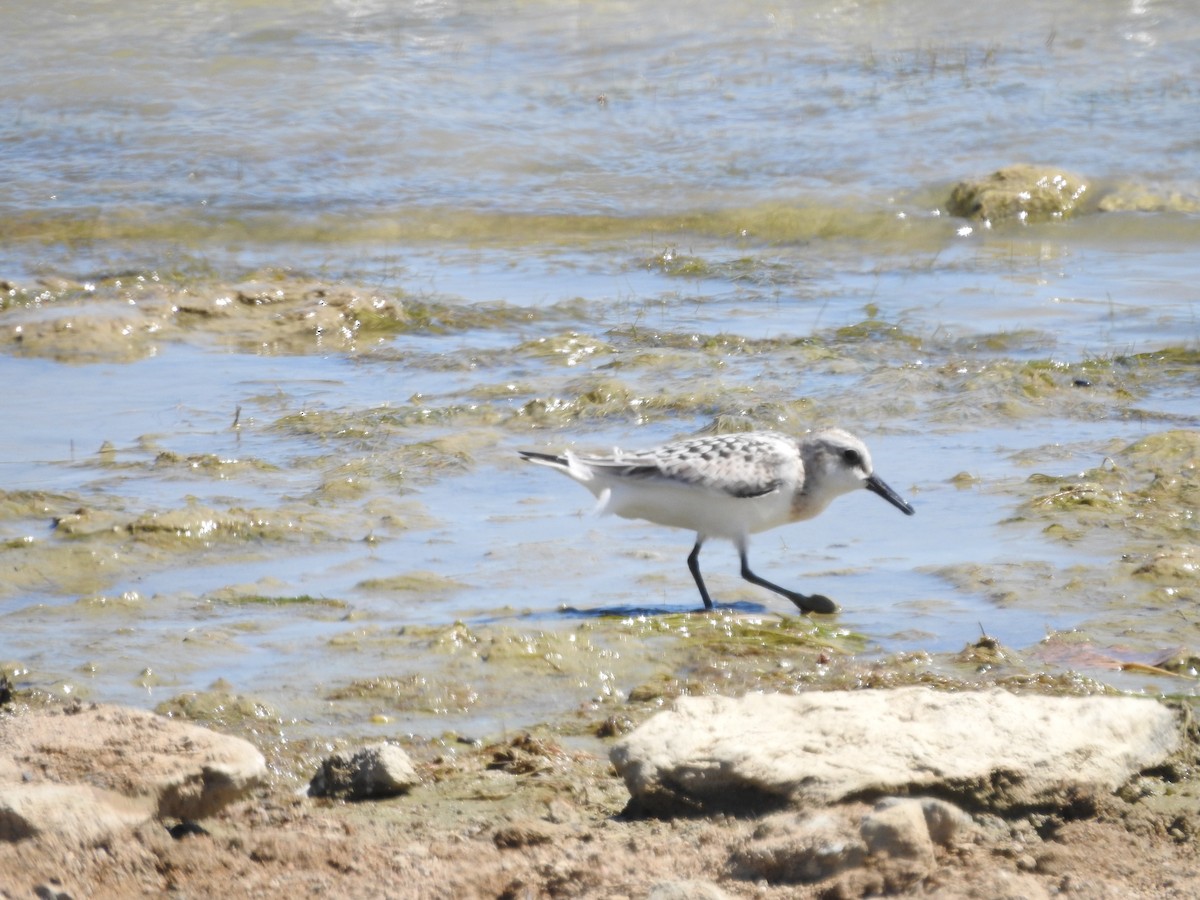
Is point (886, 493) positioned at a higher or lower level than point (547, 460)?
lower

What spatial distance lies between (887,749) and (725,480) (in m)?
2.43

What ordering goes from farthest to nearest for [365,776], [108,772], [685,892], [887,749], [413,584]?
1. [413,584]
2. [365,776]
3. [887,749]
4. [108,772]
5. [685,892]

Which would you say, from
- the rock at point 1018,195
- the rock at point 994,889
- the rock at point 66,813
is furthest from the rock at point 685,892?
the rock at point 1018,195

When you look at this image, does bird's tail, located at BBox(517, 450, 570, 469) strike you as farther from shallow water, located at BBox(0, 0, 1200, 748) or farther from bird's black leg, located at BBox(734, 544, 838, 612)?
bird's black leg, located at BBox(734, 544, 838, 612)

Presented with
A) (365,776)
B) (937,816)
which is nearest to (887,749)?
(937,816)

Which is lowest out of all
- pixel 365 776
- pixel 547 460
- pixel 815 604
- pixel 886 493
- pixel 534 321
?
pixel 534 321

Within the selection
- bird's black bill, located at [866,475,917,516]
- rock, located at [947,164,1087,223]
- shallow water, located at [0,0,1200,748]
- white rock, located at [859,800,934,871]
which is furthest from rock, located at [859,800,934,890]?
rock, located at [947,164,1087,223]

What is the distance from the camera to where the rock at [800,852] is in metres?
3.33

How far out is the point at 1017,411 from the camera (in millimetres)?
8516

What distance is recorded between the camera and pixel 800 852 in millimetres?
3379

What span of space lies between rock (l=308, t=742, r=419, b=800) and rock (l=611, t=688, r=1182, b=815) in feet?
1.91

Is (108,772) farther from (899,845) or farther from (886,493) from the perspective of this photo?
(886,493)

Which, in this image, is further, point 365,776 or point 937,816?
point 365,776

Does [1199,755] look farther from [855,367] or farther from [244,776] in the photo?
[855,367]
